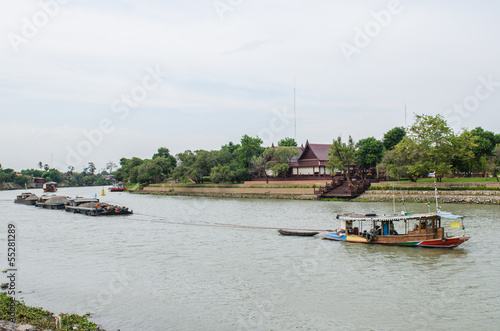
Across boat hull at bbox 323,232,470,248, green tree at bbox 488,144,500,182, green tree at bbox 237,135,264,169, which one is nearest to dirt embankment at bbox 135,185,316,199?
green tree at bbox 237,135,264,169

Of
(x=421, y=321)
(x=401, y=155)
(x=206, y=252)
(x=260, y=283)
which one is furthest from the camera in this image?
(x=401, y=155)

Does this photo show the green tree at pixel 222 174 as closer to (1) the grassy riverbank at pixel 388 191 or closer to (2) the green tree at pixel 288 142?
(1) the grassy riverbank at pixel 388 191

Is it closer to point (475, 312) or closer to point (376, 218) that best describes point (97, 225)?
point (376, 218)

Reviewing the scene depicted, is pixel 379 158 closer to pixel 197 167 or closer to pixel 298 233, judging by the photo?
pixel 197 167

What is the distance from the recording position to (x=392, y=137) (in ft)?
260

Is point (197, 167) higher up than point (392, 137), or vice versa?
point (392, 137)

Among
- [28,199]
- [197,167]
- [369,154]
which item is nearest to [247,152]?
[197,167]

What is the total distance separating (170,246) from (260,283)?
10.7m

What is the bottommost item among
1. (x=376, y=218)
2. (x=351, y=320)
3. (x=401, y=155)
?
(x=351, y=320)

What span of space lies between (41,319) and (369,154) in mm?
71695

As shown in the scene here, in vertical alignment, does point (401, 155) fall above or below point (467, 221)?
above

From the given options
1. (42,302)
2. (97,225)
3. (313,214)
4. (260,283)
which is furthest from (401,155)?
(42,302)

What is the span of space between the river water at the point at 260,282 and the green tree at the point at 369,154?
48082 mm

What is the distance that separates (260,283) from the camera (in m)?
18.5
